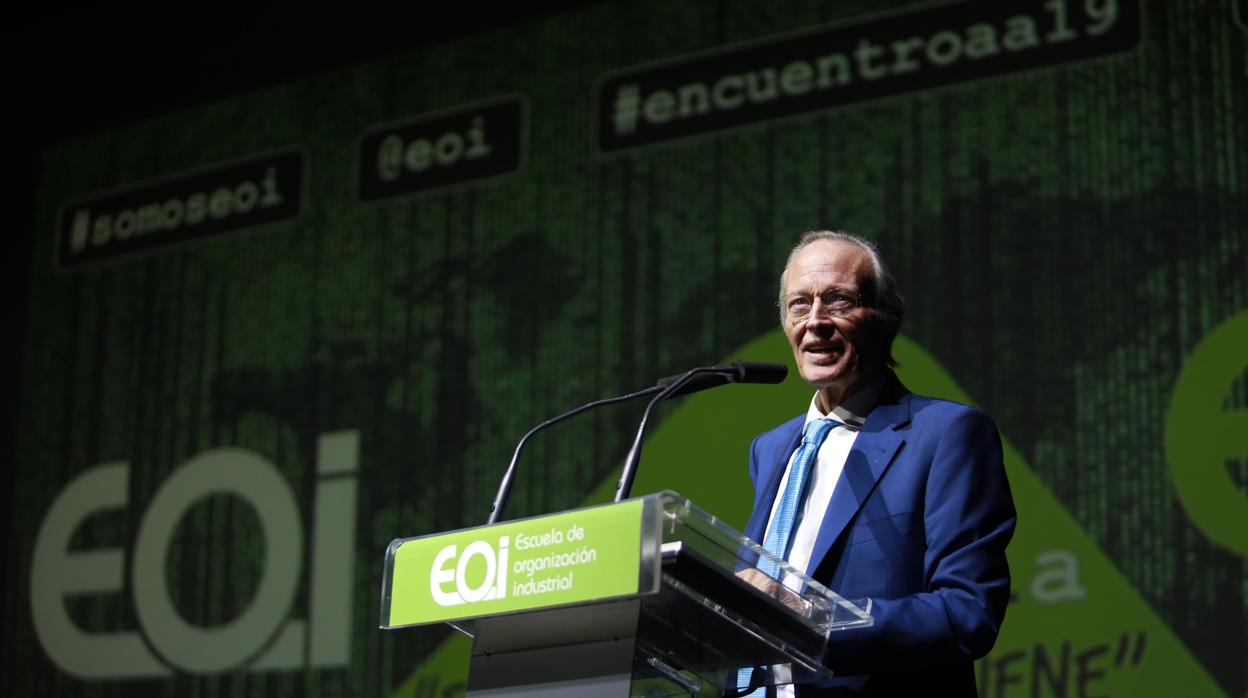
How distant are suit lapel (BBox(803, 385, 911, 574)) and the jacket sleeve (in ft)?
0.21

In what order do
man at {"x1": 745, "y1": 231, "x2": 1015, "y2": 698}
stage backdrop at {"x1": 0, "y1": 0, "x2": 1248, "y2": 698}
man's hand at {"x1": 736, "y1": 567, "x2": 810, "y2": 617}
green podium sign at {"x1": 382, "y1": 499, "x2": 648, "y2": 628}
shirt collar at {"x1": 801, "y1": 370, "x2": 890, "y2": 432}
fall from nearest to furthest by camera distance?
1. green podium sign at {"x1": 382, "y1": 499, "x2": 648, "y2": 628}
2. man's hand at {"x1": 736, "y1": 567, "x2": 810, "y2": 617}
3. man at {"x1": 745, "y1": 231, "x2": 1015, "y2": 698}
4. shirt collar at {"x1": 801, "y1": 370, "x2": 890, "y2": 432}
5. stage backdrop at {"x1": 0, "y1": 0, "x2": 1248, "y2": 698}

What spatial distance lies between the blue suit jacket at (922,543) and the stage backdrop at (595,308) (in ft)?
6.65

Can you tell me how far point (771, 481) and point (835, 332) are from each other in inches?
8.9

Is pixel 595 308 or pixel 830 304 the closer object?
pixel 830 304

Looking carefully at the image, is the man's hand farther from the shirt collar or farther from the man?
the shirt collar

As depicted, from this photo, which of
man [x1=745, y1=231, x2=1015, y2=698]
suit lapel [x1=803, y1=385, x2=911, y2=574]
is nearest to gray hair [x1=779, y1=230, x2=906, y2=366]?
man [x1=745, y1=231, x2=1015, y2=698]

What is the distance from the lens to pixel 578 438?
4.76 m

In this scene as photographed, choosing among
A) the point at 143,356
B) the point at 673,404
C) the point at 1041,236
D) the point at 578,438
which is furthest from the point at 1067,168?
the point at 143,356

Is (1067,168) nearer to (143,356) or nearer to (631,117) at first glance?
(631,117)

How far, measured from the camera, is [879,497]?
193cm

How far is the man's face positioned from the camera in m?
2.08

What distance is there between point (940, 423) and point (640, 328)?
277 cm

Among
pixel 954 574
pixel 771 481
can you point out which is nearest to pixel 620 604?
pixel 954 574

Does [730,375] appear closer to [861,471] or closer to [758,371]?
[758,371]
